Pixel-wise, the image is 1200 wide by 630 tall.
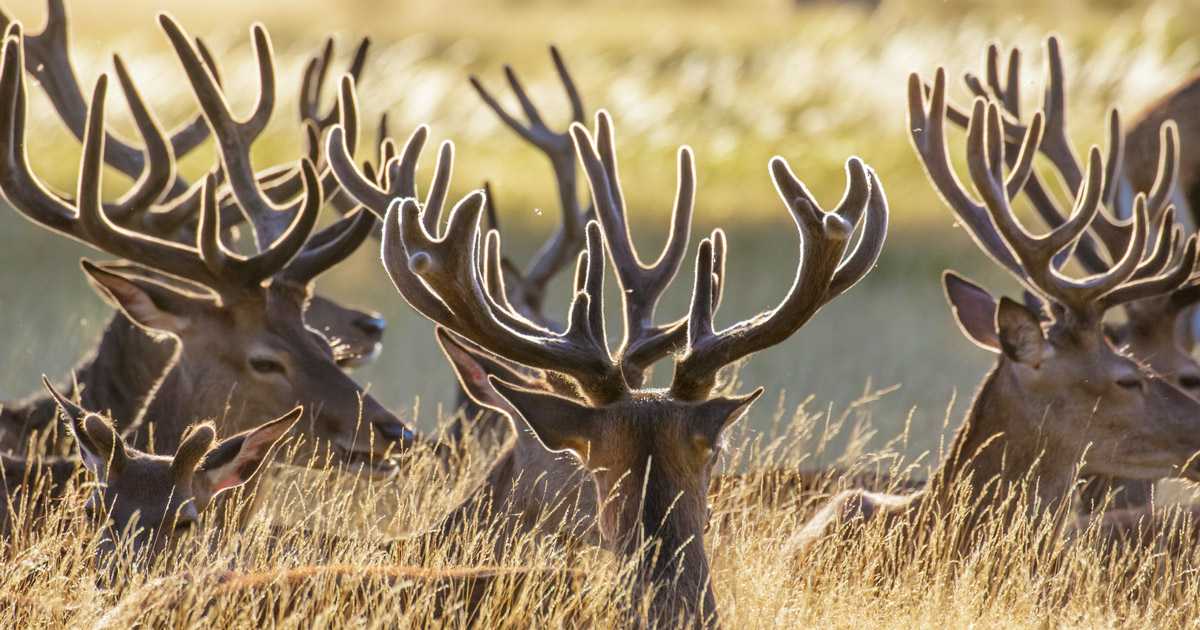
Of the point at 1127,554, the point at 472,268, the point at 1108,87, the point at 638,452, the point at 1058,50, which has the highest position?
the point at 1108,87

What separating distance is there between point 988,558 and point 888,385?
4.82 m

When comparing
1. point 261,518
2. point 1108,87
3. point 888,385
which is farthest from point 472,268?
point 1108,87

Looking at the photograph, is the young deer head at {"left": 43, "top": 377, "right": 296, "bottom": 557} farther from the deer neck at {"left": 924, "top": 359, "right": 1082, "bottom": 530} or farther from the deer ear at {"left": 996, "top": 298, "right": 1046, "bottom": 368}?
the deer ear at {"left": 996, "top": 298, "right": 1046, "bottom": 368}

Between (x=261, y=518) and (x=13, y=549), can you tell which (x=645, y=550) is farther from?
(x=13, y=549)

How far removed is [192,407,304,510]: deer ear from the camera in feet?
16.3

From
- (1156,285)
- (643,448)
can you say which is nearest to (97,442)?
(643,448)

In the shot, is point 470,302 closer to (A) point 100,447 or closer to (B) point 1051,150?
(A) point 100,447

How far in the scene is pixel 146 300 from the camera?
614cm

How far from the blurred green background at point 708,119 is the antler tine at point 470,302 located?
226 centimetres

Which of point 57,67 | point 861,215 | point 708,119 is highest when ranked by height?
point 708,119

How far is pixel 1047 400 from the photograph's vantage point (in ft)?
20.2

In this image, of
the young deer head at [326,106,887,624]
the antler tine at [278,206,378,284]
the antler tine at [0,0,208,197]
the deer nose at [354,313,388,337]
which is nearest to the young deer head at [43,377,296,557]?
the young deer head at [326,106,887,624]

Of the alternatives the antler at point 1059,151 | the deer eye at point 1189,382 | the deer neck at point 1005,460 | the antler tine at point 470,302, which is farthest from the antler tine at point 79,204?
the deer eye at point 1189,382

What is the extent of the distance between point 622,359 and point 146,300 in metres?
1.90
